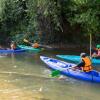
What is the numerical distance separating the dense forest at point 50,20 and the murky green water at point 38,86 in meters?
3.93

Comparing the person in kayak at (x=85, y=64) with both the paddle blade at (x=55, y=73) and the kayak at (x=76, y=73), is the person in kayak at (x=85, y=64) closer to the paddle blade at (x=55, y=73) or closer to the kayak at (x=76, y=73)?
the kayak at (x=76, y=73)

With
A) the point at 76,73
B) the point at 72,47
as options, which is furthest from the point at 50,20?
the point at 76,73

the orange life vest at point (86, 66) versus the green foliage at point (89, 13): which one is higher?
the green foliage at point (89, 13)

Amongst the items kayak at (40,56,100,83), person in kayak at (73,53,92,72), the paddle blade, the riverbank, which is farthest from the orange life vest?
the riverbank

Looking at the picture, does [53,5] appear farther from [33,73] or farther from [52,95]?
[52,95]

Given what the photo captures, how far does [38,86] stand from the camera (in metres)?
12.5

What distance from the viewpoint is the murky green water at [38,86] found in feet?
36.4

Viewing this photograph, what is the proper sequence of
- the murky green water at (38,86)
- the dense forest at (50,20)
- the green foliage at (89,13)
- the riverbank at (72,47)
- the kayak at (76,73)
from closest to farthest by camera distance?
the murky green water at (38,86) < the kayak at (76,73) < the green foliage at (89,13) < the dense forest at (50,20) < the riverbank at (72,47)

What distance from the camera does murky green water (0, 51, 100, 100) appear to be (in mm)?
11109

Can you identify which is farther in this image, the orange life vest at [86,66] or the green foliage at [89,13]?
the green foliage at [89,13]

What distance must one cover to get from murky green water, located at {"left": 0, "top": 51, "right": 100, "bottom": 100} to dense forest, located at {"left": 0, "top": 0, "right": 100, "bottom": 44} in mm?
3931

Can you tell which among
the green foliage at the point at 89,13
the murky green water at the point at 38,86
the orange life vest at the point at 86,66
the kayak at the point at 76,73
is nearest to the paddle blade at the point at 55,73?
the murky green water at the point at 38,86

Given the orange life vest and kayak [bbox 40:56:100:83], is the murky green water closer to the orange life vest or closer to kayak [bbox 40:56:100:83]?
kayak [bbox 40:56:100:83]

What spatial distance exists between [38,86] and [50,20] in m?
10.6
